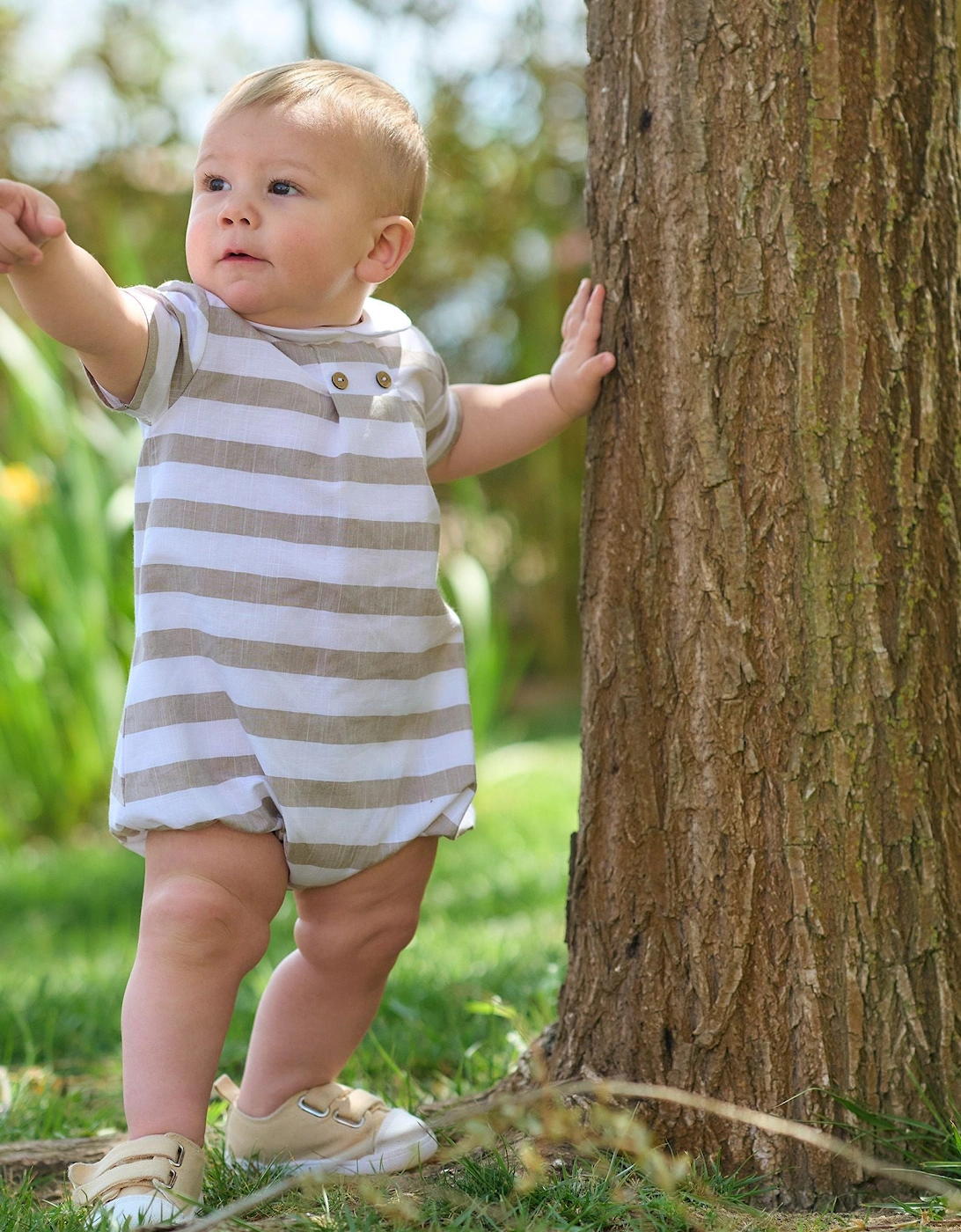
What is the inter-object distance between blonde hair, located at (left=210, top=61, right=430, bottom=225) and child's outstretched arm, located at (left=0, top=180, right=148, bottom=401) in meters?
0.33

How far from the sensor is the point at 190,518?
5.13 ft

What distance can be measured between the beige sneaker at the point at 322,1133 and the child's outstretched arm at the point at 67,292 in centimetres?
97

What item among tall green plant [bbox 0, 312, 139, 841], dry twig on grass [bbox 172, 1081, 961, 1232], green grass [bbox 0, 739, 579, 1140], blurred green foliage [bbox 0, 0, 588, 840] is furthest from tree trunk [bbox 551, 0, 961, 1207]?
blurred green foliage [bbox 0, 0, 588, 840]

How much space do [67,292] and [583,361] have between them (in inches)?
27.4

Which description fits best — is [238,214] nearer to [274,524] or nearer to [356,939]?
[274,524]

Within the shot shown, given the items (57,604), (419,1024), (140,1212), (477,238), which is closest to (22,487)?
(57,604)

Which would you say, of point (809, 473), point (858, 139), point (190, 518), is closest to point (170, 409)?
point (190, 518)

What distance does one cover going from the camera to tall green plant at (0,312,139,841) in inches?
182

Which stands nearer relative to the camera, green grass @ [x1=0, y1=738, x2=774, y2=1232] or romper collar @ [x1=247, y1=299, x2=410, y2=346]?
green grass @ [x1=0, y1=738, x2=774, y2=1232]

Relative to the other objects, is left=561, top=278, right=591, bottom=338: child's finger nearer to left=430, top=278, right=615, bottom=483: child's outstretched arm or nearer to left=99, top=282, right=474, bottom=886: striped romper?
left=430, top=278, right=615, bottom=483: child's outstretched arm

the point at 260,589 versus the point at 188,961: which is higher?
the point at 260,589

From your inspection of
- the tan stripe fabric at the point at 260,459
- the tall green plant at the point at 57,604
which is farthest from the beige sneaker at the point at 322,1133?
the tall green plant at the point at 57,604

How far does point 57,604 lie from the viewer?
4629 mm

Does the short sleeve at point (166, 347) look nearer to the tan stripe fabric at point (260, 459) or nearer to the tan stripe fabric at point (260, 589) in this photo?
the tan stripe fabric at point (260, 459)
